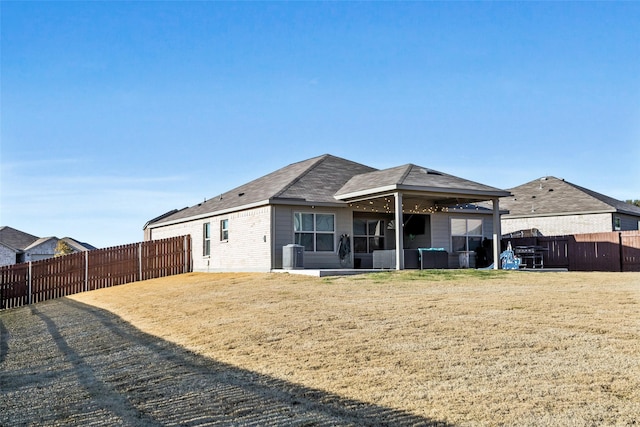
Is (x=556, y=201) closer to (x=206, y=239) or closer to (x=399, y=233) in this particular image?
(x=399, y=233)

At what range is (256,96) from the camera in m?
20.3

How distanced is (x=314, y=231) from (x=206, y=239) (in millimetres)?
6027

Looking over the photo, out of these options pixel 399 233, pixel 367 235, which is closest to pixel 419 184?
pixel 399 233

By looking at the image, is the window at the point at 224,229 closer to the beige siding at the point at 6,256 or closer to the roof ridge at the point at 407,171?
the roof ridge at the point at 407,171

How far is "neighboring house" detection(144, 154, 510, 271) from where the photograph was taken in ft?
70.9

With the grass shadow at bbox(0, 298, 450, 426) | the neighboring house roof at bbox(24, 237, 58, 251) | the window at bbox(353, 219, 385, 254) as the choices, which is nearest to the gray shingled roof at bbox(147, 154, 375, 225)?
the window at bbox(353, 219, 385, 254)

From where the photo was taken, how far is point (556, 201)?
34.9m

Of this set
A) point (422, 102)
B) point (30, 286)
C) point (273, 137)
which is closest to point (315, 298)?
point (422, 102)

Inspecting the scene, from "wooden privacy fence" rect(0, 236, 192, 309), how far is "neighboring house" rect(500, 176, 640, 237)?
679 inches

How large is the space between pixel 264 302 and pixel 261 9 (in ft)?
28.0

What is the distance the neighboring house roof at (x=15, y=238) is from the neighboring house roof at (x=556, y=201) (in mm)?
41350

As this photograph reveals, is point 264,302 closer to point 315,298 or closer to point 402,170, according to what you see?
point 315,298

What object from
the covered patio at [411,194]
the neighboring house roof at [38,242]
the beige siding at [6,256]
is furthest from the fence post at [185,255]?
the neighboring house roof at [38,242]

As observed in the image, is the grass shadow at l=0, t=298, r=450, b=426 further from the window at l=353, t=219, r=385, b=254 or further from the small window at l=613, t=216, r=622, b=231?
the small window at l=613, t=216, r=622, b=231
